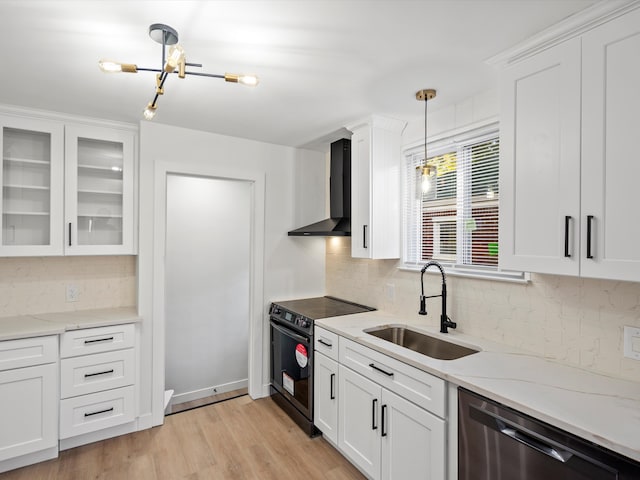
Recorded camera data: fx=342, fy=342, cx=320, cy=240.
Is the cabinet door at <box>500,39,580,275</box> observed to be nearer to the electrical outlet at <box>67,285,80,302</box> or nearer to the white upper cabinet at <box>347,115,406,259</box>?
the white upper cabinet at <box>347,115,406,259</box>

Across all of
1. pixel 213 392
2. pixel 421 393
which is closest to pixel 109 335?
pixel 213 392

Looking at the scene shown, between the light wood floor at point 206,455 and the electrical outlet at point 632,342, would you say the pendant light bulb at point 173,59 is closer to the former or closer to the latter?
the electrical outlet at point 632,342

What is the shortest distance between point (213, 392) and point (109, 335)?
170 centimetres

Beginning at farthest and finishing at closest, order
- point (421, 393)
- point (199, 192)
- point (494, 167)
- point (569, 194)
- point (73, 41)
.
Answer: point (199, 192)
point (494, 167)
point (421, 393)
point (73, 41)
point (569, 194)

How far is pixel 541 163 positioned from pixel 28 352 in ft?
10.6

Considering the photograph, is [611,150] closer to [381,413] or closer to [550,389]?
[550,389]

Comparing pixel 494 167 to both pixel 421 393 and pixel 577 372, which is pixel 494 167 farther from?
pixel 421 393

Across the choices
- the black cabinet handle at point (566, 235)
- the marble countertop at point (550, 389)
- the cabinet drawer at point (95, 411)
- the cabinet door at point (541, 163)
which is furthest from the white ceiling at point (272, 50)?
the cabinet drawer at point (95, 411)

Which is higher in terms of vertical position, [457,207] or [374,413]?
[457,207]

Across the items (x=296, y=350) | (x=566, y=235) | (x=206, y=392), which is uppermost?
(x=566, y=235)

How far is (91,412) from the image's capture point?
8.23 ft

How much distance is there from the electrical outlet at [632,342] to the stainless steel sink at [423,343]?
0.68 m

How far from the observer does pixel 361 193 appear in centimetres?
271

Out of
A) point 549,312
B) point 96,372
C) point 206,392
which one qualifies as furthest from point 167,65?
point 206,392
